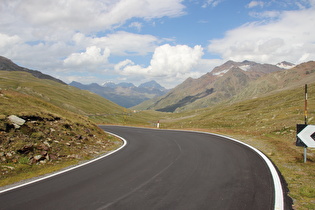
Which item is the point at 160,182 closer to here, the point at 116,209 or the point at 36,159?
the point at 116,209

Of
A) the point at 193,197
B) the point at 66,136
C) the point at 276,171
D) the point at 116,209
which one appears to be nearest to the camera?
the point at 116,209

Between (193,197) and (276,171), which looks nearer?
(193,197)

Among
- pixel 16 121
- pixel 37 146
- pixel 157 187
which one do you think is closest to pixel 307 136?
pixel 157 187

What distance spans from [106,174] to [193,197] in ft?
14.5

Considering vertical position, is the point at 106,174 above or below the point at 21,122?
below

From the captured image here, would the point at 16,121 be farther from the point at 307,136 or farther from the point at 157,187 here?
the point at 307,136

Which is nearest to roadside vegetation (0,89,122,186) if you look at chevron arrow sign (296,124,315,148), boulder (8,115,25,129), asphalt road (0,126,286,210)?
boulder (8,115,25,129)

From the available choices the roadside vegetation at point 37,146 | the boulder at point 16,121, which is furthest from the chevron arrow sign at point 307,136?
the boulder at point 16,121

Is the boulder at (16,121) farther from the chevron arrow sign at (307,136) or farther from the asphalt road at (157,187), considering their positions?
the chevron arrow sign at (307,136)

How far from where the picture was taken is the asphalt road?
646cm

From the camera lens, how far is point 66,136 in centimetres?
1717

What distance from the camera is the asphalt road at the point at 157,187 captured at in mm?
6457

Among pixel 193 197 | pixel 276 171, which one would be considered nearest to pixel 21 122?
pixel 193 197

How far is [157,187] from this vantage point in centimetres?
775
